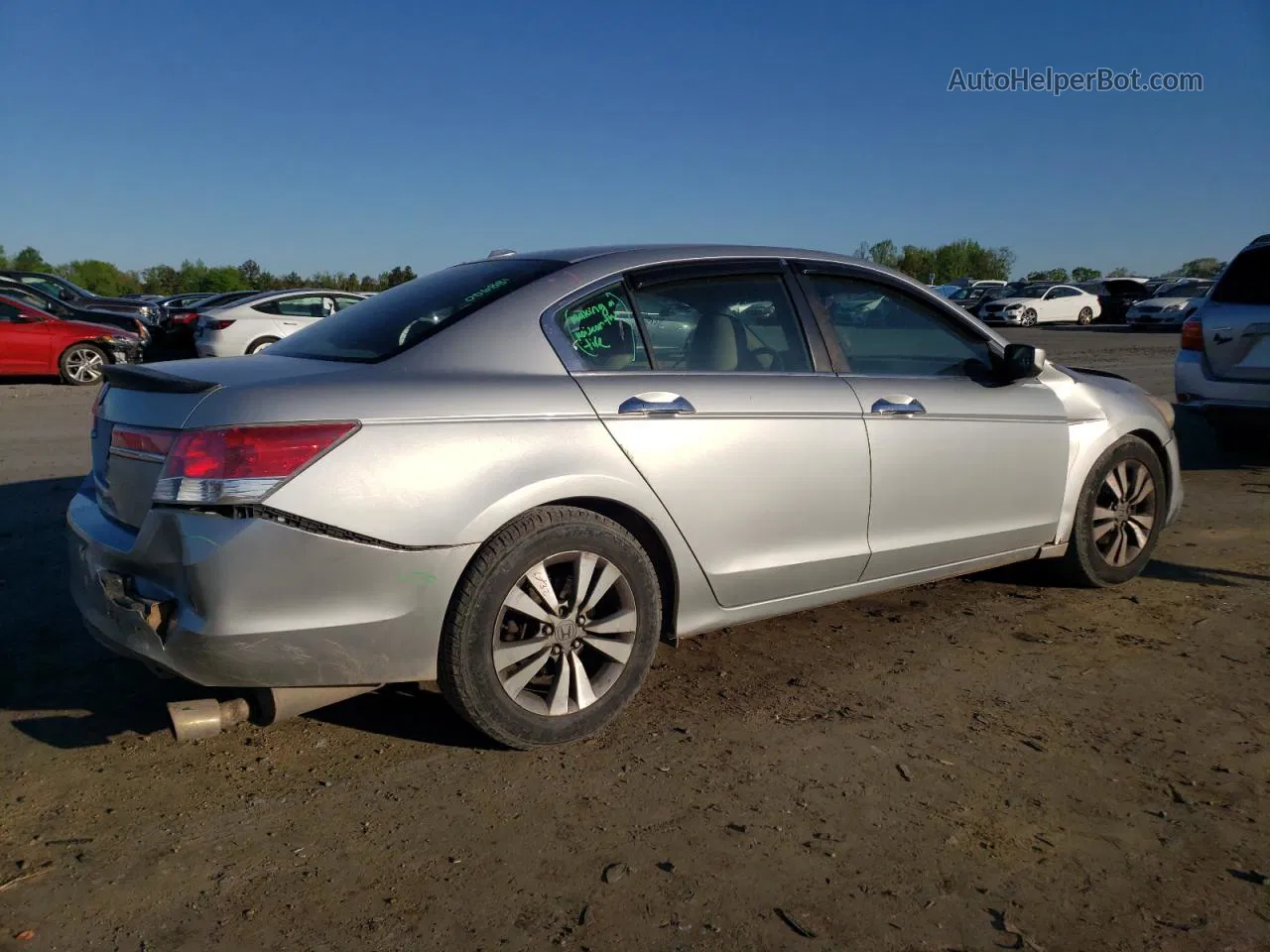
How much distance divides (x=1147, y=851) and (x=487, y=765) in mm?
1921

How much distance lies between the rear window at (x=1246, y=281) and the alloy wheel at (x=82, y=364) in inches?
578

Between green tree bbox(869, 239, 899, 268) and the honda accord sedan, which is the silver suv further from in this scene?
green tree bbox(869, 239, 899, 268)

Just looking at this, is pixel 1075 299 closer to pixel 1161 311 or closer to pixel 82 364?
pixel 1161 311

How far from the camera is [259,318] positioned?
57.8 ft

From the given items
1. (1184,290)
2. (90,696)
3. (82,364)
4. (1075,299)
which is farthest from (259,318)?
(1184,290)

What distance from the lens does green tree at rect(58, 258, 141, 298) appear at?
9369 cm

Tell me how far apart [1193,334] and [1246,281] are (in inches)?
21.3

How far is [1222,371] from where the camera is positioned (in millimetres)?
8336

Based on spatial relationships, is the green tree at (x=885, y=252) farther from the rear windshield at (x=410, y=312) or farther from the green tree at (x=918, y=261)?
the rear windshield at (x=410, y=312)

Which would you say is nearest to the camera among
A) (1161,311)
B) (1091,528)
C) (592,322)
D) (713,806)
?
(713,806)

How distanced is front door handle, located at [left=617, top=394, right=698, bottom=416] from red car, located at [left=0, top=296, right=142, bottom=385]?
46.8ft

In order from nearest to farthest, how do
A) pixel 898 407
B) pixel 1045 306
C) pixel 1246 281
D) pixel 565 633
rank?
pixel 565 633 → pixel 898 407 → pixel 1246 281 → pixel 1045 306

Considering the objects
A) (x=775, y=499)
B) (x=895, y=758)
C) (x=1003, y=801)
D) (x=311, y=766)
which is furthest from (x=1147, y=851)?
(x=311, y=766)

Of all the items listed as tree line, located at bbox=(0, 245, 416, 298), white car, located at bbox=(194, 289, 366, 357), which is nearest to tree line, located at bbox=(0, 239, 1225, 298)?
tree line, located at bbox=(0, 245, 416, 298)
